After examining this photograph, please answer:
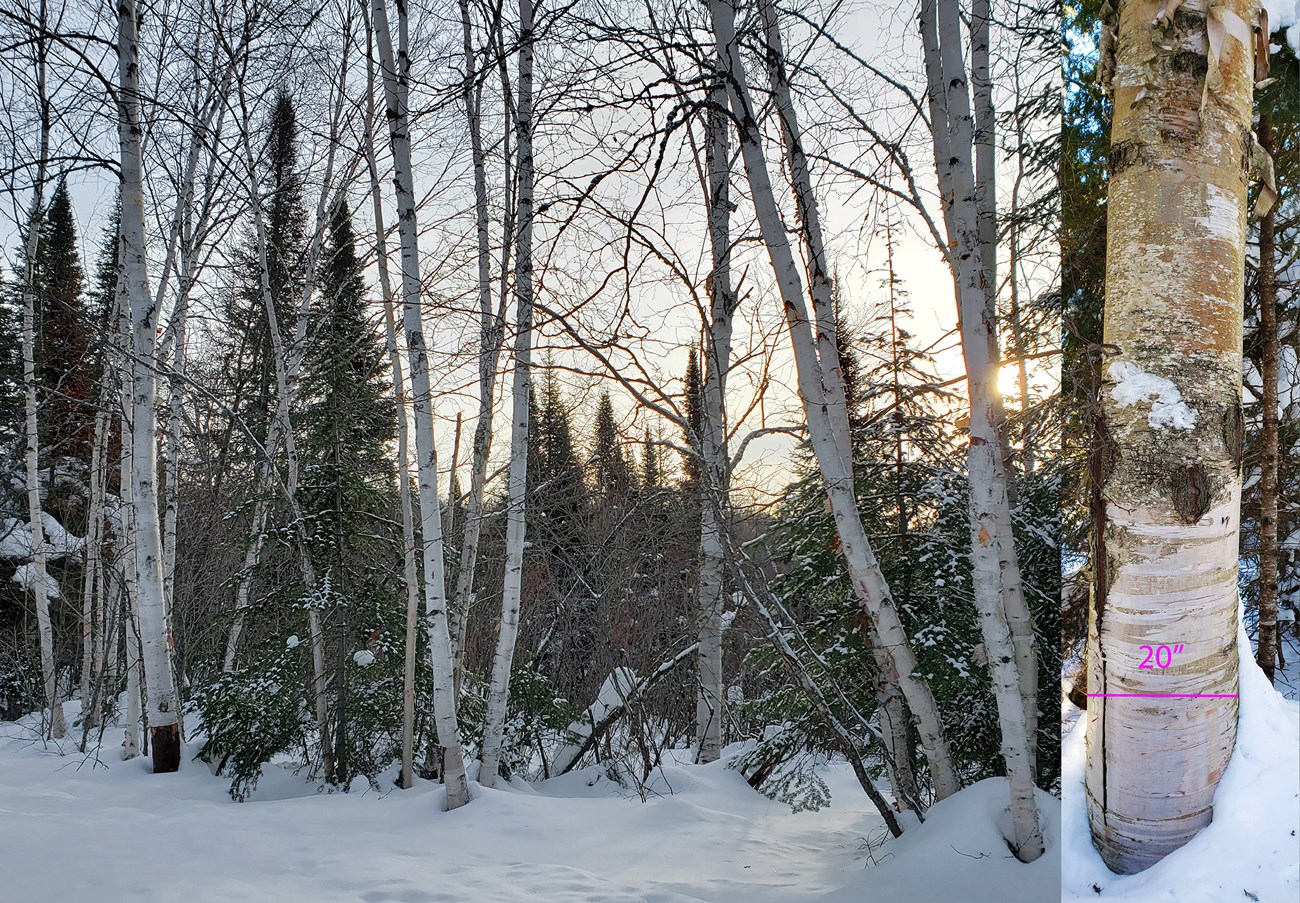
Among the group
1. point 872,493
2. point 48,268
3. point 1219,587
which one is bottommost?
point 1219,587

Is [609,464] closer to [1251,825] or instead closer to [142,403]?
[142,403]

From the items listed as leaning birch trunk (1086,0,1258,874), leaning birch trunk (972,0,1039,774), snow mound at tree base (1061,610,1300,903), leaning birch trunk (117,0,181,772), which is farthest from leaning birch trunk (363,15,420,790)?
snow mound at tree base (1061,610,1300,903)

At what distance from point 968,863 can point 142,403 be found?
4.34 m

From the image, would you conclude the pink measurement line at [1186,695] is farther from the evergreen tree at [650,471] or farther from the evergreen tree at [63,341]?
the evergreen tree at [63,341]

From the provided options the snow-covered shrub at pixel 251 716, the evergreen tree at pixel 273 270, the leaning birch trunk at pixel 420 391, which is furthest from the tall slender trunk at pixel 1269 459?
the evergreen tree at pixel 273 270

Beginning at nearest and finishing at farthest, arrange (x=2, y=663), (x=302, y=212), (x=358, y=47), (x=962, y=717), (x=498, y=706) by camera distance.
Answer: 1. (x=962, y=717)
2. (x=498, y=706)
3. (x=358, y=47)
4. (x=302, y=212)
5. (x=2, y=663)

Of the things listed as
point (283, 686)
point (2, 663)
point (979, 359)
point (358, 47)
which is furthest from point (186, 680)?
point (979, 359)

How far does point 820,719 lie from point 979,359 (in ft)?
6.61

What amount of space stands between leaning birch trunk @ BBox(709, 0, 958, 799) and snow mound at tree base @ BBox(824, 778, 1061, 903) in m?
0.30

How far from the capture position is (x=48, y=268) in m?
7.42

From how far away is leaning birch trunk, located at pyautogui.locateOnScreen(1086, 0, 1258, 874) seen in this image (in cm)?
111

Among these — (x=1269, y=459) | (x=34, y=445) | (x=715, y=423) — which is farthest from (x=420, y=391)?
(x=34, y=445)

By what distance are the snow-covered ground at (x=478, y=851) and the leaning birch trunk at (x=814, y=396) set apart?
20.3 inches

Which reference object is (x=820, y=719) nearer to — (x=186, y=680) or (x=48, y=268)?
(x=48, y=268)
